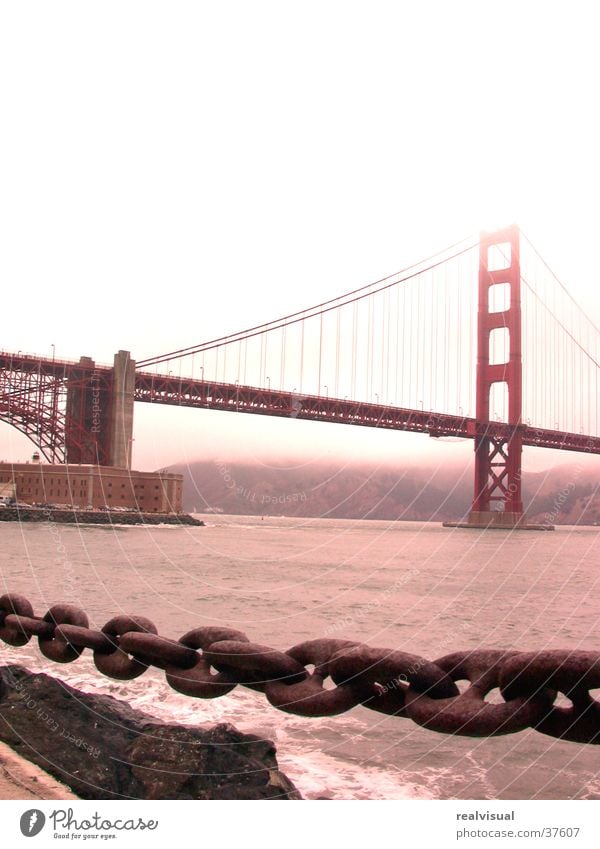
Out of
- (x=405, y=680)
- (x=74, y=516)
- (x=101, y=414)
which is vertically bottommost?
(x=74, y=516)

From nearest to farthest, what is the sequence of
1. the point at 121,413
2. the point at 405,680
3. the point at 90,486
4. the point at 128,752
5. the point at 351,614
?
the point at 405,680 → the point at 128,752 → the point at 351,614 → the point at 121,413 → the point at 90,486

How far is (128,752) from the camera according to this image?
11.4 feet

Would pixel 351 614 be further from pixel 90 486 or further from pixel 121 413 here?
pixel 90 486

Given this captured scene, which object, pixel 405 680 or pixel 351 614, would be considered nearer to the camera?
pixel 405 680

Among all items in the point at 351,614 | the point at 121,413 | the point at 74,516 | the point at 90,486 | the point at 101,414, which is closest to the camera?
the point at 351,614

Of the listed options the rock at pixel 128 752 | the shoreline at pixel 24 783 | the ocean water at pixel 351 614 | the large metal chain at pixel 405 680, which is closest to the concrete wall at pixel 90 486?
the ocean water at pixel 351 614

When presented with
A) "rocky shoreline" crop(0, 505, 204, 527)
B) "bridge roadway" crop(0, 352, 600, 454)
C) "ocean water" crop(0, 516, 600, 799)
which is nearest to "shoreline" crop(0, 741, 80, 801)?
"ocean water" crop(0, 516, 600, 799)

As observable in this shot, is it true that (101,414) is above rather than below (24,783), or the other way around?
above

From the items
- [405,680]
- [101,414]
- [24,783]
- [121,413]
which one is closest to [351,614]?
[24,783]

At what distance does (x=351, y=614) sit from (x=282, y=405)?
34935mm

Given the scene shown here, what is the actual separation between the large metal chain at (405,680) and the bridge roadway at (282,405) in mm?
42855

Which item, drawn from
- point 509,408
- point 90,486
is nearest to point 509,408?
point 509,408

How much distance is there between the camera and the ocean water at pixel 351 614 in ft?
15.9

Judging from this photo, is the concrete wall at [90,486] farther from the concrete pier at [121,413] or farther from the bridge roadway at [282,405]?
the bridge roadway at [282,405]
